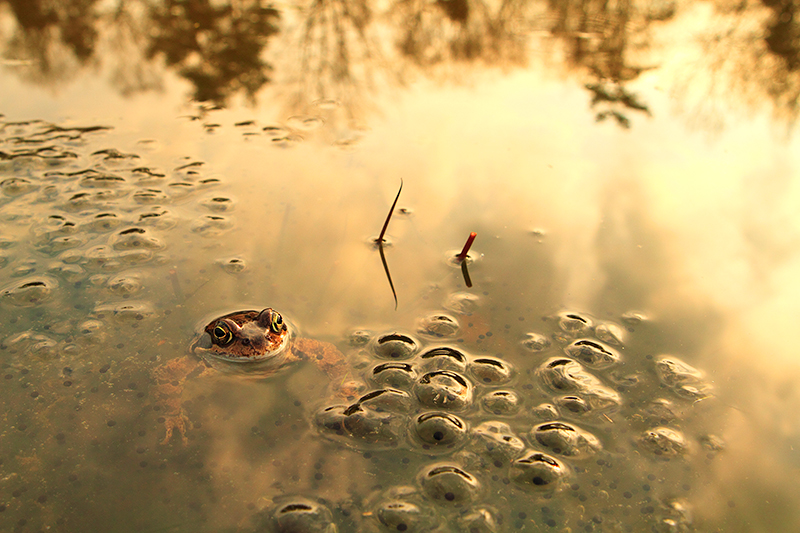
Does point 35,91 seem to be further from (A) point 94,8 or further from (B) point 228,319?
(B) point 228,319

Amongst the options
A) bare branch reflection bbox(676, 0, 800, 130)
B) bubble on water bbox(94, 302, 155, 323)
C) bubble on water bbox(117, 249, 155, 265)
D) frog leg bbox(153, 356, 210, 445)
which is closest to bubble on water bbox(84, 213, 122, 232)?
bubble on water bbox(117, 249, 155, 265)

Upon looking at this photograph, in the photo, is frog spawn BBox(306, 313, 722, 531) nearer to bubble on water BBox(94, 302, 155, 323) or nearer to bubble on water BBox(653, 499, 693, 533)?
bubble on water BBox(653, 499, 693, 533)

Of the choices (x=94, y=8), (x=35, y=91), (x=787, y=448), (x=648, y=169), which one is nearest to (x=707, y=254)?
(x=648, y=169)

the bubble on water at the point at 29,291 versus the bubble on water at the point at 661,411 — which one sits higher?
the bubble on water at the point at 29,291

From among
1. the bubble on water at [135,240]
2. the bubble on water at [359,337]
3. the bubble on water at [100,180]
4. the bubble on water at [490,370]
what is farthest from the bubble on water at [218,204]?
the bubble on water at [490,370]

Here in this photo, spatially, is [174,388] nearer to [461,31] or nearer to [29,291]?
[29,291]

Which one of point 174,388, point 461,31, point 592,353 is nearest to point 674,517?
point 592,353

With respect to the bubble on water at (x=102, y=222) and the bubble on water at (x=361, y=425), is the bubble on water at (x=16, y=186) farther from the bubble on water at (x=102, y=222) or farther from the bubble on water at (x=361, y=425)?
the bubble on water at (x=361, y=425)

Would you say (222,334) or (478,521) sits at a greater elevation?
(222,334)
